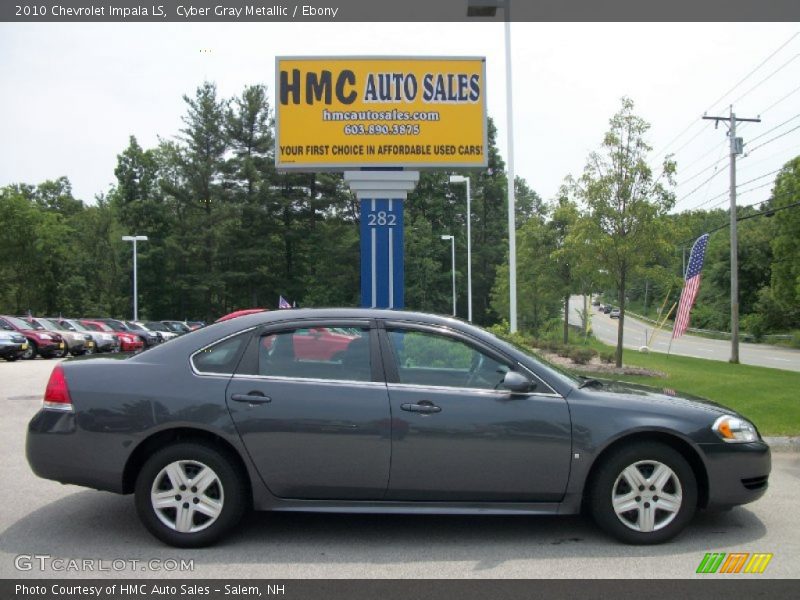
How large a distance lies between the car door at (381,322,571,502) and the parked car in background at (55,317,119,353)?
84.7 feet

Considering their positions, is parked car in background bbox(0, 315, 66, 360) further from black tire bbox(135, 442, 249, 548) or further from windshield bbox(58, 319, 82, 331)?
black tire bbox(135, 442, 249, 548)

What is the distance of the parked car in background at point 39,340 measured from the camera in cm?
2386

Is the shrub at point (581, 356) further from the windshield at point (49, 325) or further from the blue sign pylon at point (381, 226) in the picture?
the windshield at point (49, 325)

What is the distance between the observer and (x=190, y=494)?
4.61 m

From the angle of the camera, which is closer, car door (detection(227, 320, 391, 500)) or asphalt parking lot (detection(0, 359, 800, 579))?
asphalt parking lot (detection(0, 359, 800, 579))

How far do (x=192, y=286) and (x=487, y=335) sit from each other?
157 feet

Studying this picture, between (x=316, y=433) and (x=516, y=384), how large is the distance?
138cm

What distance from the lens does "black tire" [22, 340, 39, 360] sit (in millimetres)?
23242

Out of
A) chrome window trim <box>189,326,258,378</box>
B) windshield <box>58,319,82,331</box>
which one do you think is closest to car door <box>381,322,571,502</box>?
chrome window trim <box>189,326,258,378</box>

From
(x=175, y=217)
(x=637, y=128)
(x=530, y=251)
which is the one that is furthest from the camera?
(x=175, y=217)
